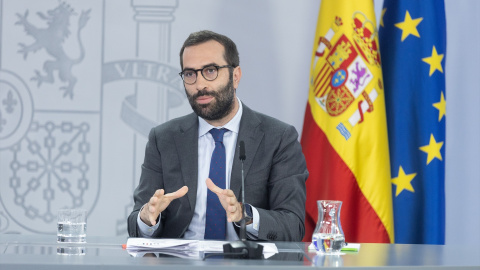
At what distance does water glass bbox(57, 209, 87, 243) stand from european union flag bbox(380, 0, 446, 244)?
7.46 feet

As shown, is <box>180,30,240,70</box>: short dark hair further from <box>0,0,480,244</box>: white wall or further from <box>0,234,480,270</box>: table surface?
<box>0,0,480,244</box>: white wall

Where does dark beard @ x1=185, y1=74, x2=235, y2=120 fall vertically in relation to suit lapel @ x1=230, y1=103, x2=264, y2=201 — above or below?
above

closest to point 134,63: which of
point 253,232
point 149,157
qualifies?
point 149,157

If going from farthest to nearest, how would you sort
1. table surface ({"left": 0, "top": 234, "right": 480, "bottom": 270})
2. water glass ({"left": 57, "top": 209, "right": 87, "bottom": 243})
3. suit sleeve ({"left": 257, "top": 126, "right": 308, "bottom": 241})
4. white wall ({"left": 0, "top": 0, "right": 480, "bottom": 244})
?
1. white wall ({"left": 0, "top": 0, "right": 480, "bottom": 244})
2. suit sleeve ({"left": 257, "top": 126, "right": 308, "bottom": 241})
3. water glass ({"left": 57, "top": 209, "right": 87, "bottom": 243})
4. table surface ({"left": 0, "top": 234, "right": 480, "bottom": 270})

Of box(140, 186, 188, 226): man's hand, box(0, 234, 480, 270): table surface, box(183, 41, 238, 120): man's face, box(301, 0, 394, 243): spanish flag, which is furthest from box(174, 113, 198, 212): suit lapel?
box(301, 0, 394, 243): spanish flag

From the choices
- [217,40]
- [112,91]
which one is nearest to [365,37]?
[217,40]

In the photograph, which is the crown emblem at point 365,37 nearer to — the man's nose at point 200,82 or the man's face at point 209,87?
the man's face at point 209,87

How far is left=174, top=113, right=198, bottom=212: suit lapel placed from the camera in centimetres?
305

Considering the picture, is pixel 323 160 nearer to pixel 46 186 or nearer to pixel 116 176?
pixel 116 176

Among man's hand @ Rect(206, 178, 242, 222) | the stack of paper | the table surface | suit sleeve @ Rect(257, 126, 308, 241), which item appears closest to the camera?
the table surface

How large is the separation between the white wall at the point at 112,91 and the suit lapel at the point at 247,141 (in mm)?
1286

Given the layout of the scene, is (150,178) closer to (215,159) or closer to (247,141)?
(215,159)

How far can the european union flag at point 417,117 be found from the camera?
404 cm

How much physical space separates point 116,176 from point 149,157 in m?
1.31
